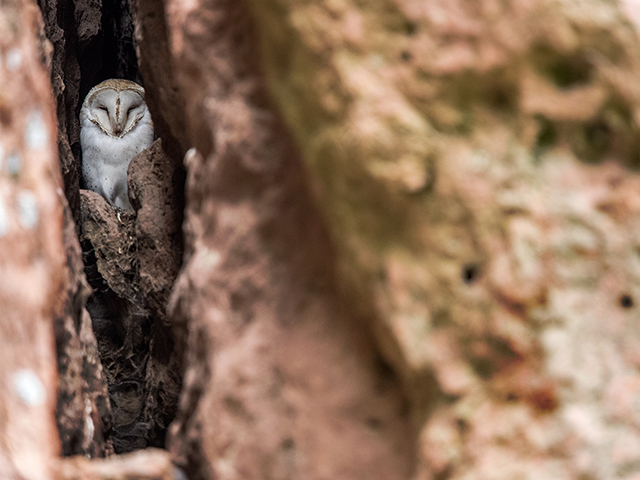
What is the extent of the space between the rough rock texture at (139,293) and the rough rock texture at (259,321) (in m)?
0.58

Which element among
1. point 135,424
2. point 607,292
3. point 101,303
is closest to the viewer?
point 607,292

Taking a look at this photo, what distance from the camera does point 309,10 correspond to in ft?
2.59

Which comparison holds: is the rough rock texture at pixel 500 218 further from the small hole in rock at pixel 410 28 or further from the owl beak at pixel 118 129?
the owl beak at pixel 118 129

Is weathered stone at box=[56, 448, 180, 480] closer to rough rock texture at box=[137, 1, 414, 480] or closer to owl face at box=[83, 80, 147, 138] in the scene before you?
rough rock texture at box=[137, 1, 414, 480]

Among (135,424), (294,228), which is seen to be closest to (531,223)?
(294,228)

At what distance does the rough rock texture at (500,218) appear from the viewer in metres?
0.64

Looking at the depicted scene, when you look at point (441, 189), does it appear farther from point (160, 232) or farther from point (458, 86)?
point (160, 232)

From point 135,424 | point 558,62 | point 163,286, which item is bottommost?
point 135,424

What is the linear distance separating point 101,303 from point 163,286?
79 centimetres

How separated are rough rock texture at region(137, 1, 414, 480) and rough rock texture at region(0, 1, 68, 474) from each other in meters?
0.20

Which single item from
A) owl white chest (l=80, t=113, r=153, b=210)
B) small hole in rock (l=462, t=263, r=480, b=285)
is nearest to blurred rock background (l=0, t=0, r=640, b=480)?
small hole in rock (l=462, t=263, r=480, b=285)

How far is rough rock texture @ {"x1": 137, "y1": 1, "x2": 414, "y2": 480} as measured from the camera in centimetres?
75

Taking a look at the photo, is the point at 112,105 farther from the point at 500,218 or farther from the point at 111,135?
the point at 500,218

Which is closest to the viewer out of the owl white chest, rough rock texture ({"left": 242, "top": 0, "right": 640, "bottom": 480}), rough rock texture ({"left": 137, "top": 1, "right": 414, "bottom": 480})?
rough rock texture ({"left": 242, "top": 0, "right": 640, "bottom": 480})
